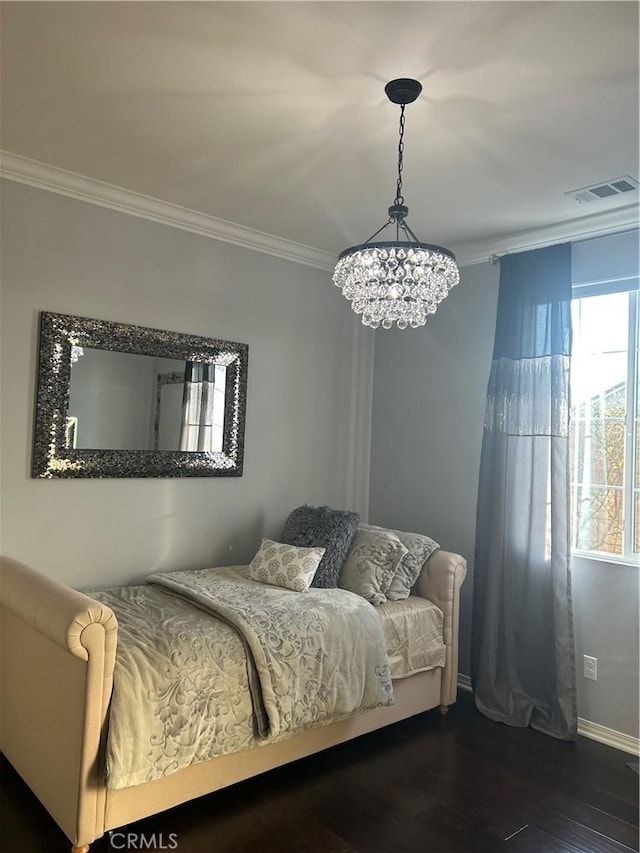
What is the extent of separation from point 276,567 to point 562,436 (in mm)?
1650

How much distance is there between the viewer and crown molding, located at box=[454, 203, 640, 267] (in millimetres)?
3350

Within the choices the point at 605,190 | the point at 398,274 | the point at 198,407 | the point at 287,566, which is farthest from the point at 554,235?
the point at 287,566

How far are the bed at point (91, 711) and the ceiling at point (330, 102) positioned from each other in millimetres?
1835

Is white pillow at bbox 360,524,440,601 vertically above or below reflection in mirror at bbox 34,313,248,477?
below

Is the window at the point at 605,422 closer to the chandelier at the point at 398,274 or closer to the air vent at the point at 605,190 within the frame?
the air vent at the point at 605,190

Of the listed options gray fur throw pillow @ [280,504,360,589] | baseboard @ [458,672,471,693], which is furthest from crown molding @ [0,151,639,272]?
baseboard @ [458,672,471,693]

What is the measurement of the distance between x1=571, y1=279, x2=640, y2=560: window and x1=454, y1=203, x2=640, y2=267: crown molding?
0.95 ft

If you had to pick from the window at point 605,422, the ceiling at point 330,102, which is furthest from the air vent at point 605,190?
the window at point 605,422

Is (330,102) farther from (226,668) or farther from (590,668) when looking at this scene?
(590,668)

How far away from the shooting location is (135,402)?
11.4 feet

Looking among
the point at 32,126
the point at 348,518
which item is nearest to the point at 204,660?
the point at 348,518

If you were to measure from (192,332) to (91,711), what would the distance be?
7.02ft

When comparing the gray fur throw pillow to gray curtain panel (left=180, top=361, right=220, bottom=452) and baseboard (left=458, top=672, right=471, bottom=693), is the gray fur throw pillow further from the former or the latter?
baseboard (left=458, top=672, right=471, bottom=693)

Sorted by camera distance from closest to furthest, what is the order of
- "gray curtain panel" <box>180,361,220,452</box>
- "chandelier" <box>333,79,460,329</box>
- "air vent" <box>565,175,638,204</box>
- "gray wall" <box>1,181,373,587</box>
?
"chandelier" <box>333,79,460,329</box>, "air vent" <box>565,175,638,204</box>, "gray wall" <box>1,181,373,587</box>, "gray curtain panel" <box>180,361,220,452</box>
